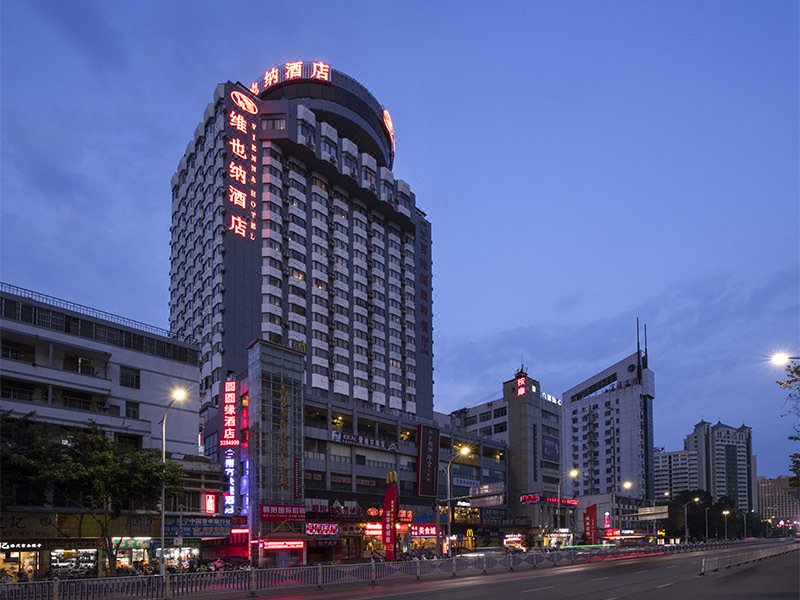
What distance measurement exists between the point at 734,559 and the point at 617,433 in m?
135

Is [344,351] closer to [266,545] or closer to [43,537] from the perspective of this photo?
[266,545]

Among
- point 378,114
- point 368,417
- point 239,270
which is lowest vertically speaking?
point 368,417

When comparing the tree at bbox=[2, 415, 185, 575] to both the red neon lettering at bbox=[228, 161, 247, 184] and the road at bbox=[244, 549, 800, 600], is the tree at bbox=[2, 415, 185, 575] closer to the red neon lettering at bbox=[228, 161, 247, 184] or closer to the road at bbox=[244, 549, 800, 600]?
the road at bbox=[244, 549, 800, 600]

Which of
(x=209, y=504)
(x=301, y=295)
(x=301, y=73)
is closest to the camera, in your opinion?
(x=209, y=504)

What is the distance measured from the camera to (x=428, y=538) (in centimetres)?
9775

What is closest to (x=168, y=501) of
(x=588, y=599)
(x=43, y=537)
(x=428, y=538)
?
(x=43, y=537)

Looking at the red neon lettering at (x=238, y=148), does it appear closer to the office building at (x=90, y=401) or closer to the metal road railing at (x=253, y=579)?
the office building at (x=90, y=401)

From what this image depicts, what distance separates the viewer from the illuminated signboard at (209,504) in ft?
215

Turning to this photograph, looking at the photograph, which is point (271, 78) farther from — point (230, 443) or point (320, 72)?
point (230, 443)

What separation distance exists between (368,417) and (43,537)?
51.9 m

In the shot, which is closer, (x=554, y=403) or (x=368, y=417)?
(x=368, y=417)

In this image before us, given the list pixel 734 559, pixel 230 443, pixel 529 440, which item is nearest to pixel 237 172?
pixel 230 443

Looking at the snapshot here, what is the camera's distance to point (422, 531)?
310 ft

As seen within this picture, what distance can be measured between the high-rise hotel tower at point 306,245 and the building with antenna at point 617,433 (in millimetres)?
71368
